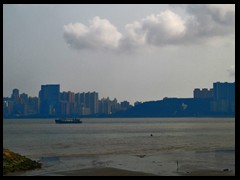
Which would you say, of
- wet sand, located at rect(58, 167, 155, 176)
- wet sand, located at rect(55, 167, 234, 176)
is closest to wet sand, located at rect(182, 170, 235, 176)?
wet sand, located at rect(55, 167, 234, 176)

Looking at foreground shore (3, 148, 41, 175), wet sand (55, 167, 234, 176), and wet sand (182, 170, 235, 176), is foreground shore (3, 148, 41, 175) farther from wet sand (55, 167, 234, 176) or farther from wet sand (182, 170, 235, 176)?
wet sand (182, 170, 235, 176)

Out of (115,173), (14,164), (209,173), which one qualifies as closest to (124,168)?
(115,173)

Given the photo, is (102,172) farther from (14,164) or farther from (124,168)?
(14,164)

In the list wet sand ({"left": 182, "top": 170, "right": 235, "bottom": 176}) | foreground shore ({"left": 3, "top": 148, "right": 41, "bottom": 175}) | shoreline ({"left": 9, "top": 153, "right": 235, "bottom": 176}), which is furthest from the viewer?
shoreline ({"left": 9, "top": 153, "right": 235, "bottom": 176})

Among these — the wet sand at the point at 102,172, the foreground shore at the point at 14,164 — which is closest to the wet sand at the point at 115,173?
the wet sand at the point at 102,172

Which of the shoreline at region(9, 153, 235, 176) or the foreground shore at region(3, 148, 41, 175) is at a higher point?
the foreground shore at region(3, 148, 41, 175)

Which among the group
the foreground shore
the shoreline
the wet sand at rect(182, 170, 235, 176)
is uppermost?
the foreground shore

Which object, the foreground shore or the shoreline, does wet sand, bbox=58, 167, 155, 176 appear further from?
the foreground shore

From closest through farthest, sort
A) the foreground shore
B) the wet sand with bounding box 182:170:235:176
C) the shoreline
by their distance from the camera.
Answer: the wet sand with bounding box 182:170:235:176
the foreground shore
the shoreline

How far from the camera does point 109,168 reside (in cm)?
4056

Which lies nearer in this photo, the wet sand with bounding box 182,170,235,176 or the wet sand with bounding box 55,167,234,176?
the wet sand with bounding box 182,170,235,176
